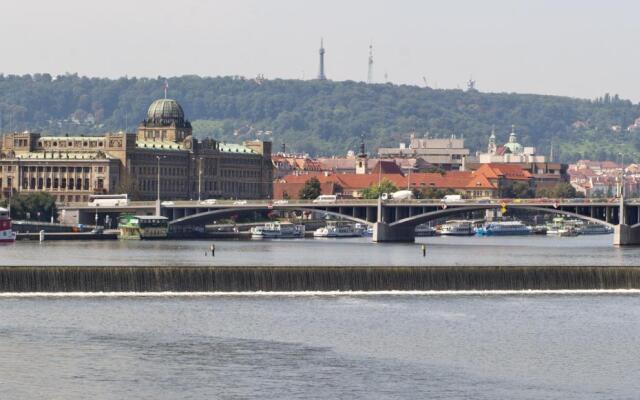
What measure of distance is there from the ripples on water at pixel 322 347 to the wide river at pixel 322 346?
0.08 m

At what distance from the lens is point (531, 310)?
102 m

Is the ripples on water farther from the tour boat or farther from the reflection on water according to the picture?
the tour boat

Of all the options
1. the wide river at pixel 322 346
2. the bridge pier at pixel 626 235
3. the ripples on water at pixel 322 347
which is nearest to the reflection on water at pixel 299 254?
the bridge pier at pixel 626 235

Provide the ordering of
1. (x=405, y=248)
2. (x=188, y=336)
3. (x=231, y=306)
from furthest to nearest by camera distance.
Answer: (x=405, y=248), (x=231, y=306), (x=188, y=336)

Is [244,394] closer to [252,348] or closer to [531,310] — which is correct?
[252,348]

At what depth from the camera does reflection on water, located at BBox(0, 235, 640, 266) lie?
146 m

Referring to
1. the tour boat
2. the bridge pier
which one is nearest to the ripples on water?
the tour boat

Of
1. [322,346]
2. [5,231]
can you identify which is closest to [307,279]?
[322,346]

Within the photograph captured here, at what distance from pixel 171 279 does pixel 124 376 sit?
30306mm

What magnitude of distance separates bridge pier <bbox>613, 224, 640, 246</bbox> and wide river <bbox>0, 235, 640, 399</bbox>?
84.2 metres

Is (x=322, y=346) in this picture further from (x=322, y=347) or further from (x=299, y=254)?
(x=299, y=254)

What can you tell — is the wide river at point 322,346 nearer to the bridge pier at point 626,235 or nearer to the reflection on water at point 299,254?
the reflection on water at point 299,254

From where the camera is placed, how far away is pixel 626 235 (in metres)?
196

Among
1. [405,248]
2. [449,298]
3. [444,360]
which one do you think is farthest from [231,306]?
[405,248]
